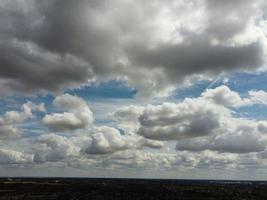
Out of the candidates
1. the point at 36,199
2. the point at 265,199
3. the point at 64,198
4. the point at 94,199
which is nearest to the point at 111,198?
the point at 94,199

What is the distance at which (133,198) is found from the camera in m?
178

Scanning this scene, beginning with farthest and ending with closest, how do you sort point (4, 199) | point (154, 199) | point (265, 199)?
point (265, 199)
point (154, 199)
point (4, 199)

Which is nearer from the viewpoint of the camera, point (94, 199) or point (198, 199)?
point (94, 199)

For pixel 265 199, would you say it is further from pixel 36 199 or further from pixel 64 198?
pixel 36 199

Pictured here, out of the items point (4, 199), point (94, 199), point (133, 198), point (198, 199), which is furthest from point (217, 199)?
point (4, 199)

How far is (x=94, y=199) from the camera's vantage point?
554 feet

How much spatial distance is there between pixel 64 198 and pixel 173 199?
49931 mm

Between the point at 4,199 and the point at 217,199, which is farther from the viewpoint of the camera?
the point at 217,199

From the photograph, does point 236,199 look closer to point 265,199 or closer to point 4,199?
point 265,199

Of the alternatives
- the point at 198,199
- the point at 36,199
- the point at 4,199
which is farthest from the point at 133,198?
the point at 4,199

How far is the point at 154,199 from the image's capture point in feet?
567

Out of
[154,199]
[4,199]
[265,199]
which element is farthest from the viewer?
[265,199]

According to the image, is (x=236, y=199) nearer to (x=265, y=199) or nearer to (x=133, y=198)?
(x=265, y=199)

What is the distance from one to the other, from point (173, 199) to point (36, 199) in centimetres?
6181
